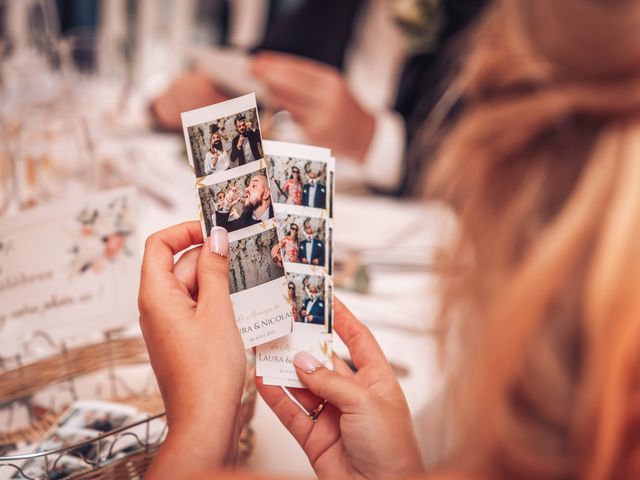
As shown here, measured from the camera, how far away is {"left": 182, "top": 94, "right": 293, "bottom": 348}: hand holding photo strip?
0.63 meters

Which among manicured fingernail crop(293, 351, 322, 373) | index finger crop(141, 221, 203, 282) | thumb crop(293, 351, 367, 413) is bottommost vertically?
thumb crop(293, 351, 367, 413)

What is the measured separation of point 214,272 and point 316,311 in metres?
0.13

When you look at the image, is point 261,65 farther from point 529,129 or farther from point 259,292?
point 529,129

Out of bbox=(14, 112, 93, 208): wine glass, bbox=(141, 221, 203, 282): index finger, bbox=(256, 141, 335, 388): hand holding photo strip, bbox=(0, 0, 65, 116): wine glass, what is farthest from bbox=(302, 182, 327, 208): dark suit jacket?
bbox=(0, 0, 65, 116): wine glass

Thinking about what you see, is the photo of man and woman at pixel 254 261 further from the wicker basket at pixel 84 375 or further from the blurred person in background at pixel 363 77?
the blurred person in background at pixel 363 77

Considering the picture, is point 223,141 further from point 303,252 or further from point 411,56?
point 411,56

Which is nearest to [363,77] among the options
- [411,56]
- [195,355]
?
[411,56]

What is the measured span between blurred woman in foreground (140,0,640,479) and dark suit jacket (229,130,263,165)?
222 millimetres

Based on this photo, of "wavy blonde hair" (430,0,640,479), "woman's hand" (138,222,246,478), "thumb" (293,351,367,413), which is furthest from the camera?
"thumb" (293,351,367,413)

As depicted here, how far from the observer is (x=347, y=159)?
1801mm

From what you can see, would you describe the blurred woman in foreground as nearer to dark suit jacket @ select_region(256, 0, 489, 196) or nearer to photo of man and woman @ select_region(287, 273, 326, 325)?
photo of man and woman @ select_region(287, 273, 326, 325)

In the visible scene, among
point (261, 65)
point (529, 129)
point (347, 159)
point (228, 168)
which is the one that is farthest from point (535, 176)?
point (347, 159)

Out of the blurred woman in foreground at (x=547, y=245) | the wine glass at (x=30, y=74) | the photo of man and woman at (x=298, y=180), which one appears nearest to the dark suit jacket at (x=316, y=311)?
the photo of man and woman at (x=298, y=180)

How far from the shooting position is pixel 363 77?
7.30ft
